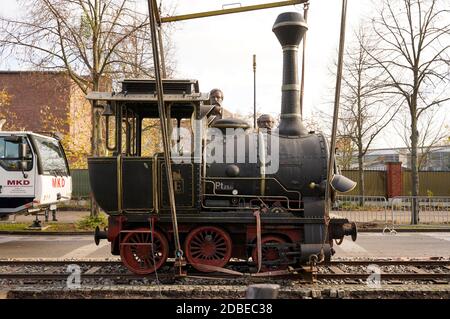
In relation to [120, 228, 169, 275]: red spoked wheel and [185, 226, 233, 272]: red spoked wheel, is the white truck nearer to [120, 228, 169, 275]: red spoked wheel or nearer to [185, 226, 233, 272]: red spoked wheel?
[120, 228, 169, 275]: red spoked wheel

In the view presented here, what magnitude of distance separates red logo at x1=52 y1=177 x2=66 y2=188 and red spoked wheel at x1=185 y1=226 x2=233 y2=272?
7865 millimetres

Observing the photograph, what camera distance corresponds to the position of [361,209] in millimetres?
17234

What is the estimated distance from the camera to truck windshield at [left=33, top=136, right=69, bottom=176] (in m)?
12.9

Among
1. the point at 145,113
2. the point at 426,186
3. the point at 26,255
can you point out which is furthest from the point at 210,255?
the point at 426,186

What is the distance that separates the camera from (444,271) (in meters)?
8.00

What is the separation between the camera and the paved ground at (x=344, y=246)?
1038cm

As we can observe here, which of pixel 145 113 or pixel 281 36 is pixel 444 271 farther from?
pixel 145 113

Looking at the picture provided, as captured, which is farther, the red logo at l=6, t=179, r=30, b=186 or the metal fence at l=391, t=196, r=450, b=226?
the metal fence at l=391, t=196, r=450, b=226

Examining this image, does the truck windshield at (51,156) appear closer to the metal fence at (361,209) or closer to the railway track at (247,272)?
the railway track at (247,272)

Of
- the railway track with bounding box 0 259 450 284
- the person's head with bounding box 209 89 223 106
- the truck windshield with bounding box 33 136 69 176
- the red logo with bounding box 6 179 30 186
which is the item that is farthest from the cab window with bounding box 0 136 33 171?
the person's head with bounding box 209 89 223 106

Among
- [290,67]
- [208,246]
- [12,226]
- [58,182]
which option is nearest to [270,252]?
[208,246]

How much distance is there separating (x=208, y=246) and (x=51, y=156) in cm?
835

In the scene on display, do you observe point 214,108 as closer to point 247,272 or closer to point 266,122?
point 266,122

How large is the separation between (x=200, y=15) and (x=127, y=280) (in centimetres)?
455
